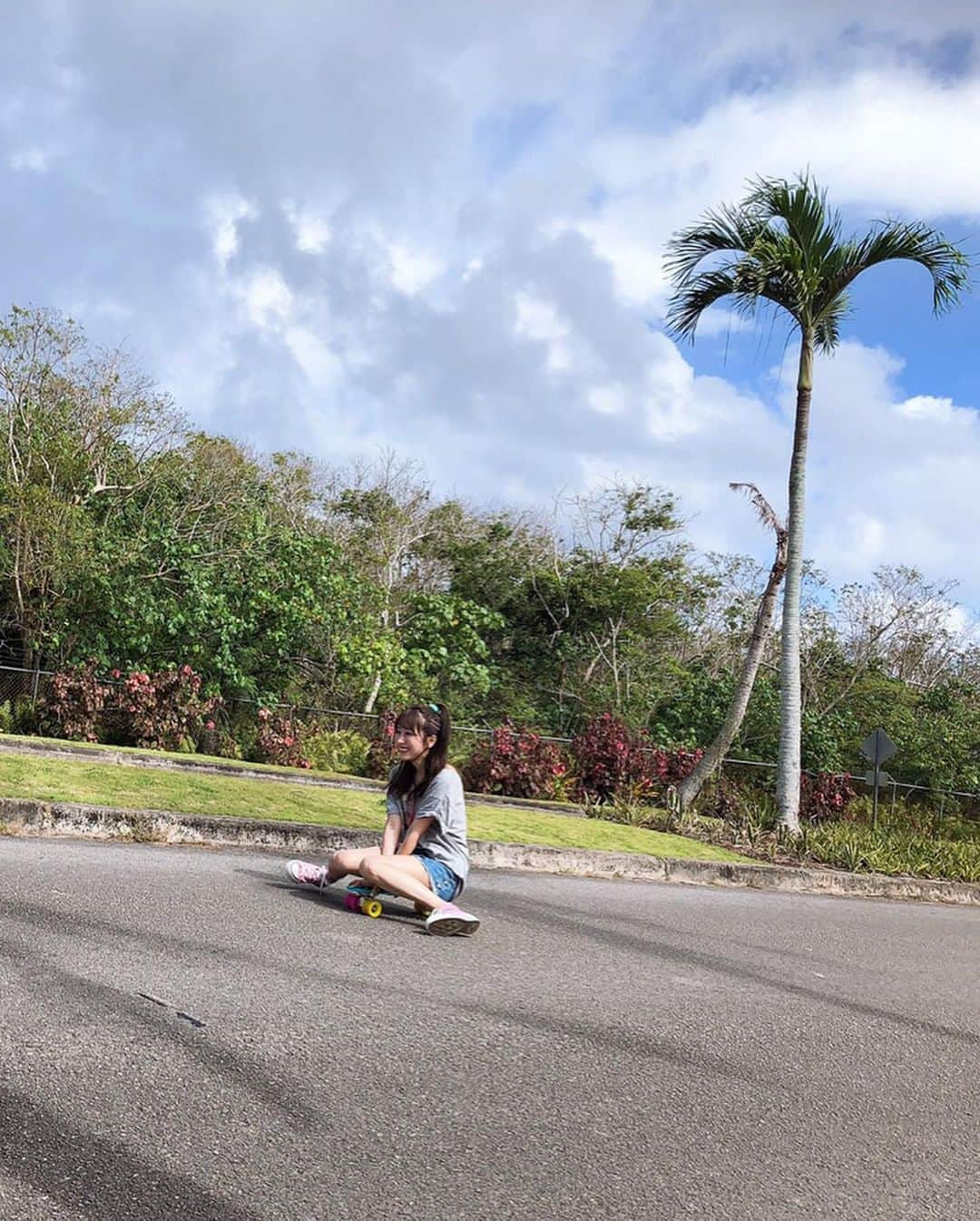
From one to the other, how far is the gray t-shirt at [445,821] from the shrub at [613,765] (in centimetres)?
1170

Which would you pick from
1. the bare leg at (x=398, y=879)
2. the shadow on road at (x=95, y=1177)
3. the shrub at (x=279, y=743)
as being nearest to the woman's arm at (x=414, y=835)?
the bare leg at (x=398, y=879)

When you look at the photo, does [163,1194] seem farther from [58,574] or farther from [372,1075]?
[58,574]

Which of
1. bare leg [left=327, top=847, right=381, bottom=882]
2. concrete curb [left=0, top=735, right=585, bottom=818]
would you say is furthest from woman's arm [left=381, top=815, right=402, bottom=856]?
concrete curb [left=0, top=735, right=585, bottom=818]

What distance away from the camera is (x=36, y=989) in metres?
4.85

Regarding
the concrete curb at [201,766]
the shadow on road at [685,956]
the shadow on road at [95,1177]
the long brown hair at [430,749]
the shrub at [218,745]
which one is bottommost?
the shadow on road at [95,1177]

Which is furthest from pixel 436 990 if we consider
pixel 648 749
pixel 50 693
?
pixel 648 749

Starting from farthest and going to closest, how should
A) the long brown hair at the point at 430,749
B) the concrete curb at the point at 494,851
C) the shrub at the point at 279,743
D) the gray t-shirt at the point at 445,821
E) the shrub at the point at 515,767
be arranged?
the shrub at the point at 279,743 < the shrub at the point at 515,767 < the concrete curb at the point at 494,851 < the long brown hair at the point at 430,749 < the gray t-shirt at the point at 445,821

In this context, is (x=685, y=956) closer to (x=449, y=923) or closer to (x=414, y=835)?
(x=449, y=923)

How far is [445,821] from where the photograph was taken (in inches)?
295

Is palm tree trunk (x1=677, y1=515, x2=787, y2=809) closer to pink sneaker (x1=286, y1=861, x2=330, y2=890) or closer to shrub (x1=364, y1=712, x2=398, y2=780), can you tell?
shrub (x1=364, y1=712, x2=398, y2=780)

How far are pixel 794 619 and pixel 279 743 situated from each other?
8.47m

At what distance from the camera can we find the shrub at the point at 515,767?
730 inches

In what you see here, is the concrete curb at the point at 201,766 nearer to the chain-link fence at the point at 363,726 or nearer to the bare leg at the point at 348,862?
the chain-link fence at the point at 363,726

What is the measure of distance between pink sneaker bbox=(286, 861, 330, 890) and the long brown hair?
29.4 inches
